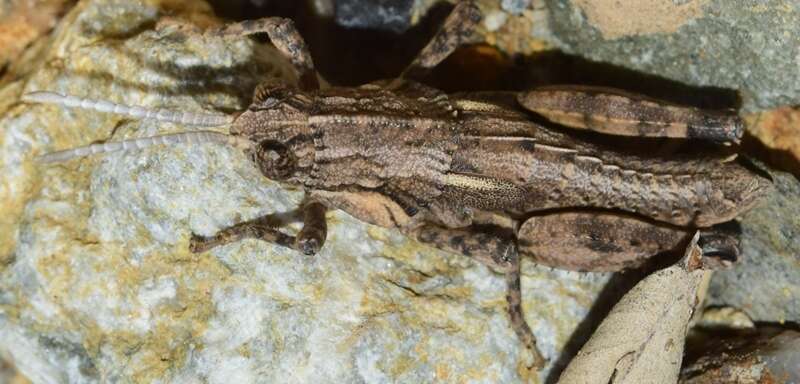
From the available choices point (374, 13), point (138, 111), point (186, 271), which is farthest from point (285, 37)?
point (186, 271)

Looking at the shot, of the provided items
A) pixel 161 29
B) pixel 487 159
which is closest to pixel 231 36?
pixel 161 29

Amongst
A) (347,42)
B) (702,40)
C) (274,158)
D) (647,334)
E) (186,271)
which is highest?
(702,40)

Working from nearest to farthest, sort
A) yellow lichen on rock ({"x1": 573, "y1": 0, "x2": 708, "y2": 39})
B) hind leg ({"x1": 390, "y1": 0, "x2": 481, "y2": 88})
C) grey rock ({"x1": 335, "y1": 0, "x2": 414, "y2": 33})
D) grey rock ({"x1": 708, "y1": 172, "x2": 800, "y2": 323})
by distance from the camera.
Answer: yellow lichen on rock ({"x1": 573, "y1": 0, "x2": 708, "y2": 39}) → grey rock ({"x1": 708, "y1": 172, "x2": 800, "y2": 323}) → hind leg ({"x1": 390, "y1": 0, "x2": 481, "y2": 88}) → grey rock ({"x1": 335, "y1": 0, "x2": 414, "y2": 33})

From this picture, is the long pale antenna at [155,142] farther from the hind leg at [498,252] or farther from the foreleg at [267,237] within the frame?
the hind leg at [498,252]

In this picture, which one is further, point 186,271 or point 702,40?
point 702,40

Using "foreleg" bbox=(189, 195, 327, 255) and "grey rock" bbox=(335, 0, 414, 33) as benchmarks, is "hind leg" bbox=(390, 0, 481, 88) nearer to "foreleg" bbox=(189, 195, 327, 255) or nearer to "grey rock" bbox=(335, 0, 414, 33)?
"grey rock" bbox=(335, 0, 414, 33)

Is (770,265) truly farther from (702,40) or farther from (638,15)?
(638,15)

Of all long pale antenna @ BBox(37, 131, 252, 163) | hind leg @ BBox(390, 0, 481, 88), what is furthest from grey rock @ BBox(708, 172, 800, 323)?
long pale antenna @ BBox(37, 131, 252, 163)
